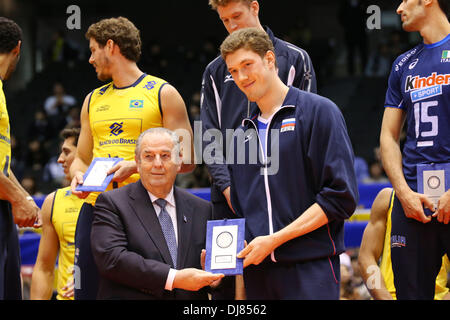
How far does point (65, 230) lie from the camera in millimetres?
5207

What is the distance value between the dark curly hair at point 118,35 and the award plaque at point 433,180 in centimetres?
211

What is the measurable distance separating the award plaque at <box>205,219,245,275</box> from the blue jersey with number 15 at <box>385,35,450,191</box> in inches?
51.8

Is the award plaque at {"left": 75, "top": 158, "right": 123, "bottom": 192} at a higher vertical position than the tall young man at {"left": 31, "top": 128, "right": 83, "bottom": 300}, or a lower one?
higher

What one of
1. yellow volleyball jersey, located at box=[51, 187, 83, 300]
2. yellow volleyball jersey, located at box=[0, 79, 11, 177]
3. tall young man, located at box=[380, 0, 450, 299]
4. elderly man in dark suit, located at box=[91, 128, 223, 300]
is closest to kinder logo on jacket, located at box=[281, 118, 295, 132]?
elderly man in dark suit, located at box=[91, 128, 223, 300]

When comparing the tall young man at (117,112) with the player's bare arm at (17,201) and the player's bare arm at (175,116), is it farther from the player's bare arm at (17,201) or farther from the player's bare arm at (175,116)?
the player's bare arm at (17,201)

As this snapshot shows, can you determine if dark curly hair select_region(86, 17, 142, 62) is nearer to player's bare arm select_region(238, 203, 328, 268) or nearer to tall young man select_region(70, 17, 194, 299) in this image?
tall young man select_region(70, 17, 194, 299)

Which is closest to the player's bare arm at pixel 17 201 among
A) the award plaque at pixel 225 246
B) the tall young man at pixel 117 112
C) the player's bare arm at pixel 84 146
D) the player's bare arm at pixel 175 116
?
the tall young man at pixel 117 112

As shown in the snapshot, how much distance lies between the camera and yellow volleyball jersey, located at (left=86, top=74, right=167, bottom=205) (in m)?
4.32

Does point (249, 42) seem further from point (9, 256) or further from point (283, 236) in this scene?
point (9, 256)

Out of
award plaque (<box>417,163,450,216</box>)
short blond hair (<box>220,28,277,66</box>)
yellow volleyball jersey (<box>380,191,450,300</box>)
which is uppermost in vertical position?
short blond hair (<box>220,28,277,66</box>)

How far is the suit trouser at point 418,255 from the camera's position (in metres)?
3.83

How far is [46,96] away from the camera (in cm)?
1598

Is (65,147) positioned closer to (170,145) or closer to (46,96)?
(170,145)

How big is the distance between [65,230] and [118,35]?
1704 millimetres
